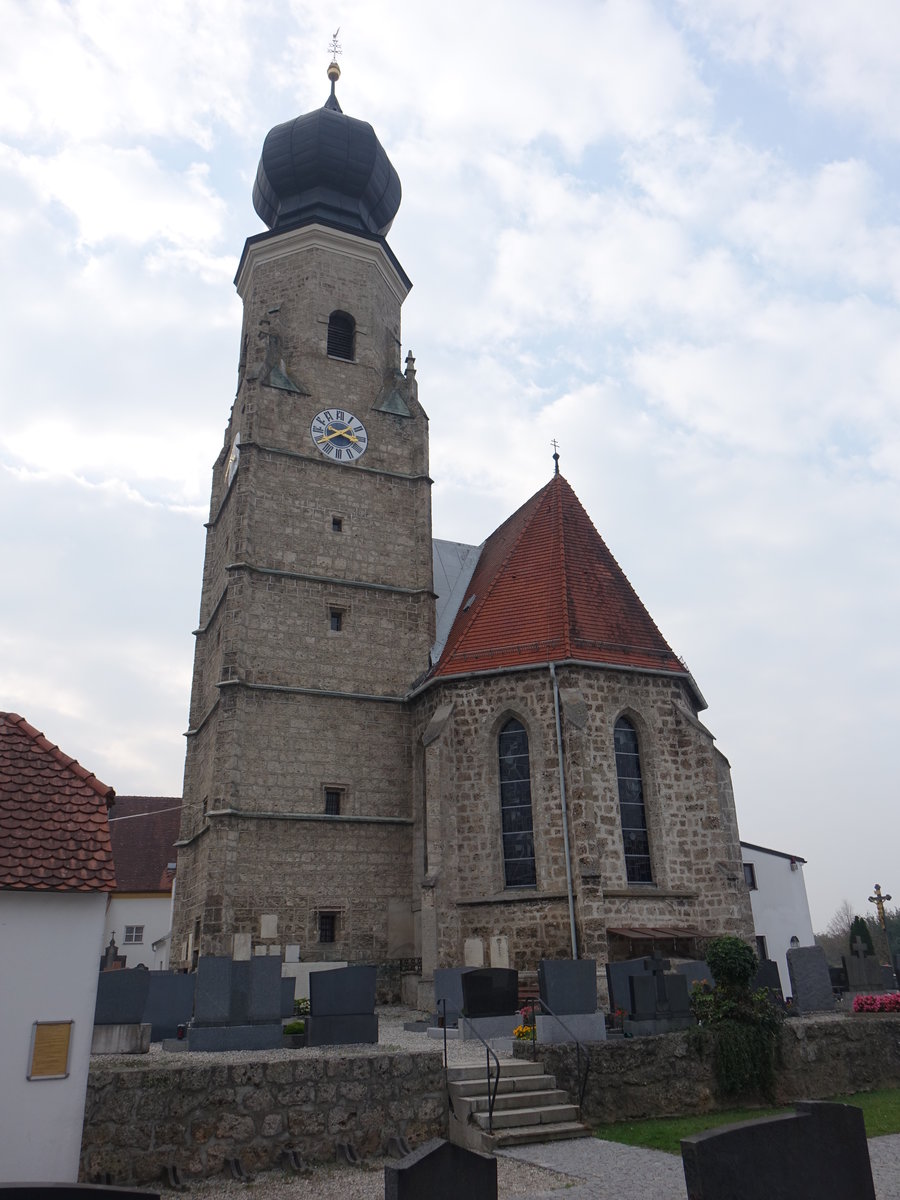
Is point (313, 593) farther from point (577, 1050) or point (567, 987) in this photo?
point (577, 1050)

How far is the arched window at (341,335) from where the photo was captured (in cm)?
2275

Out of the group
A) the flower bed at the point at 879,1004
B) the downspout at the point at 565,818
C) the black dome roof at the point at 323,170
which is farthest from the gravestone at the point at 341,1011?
the black dome roof at the point at 323,170

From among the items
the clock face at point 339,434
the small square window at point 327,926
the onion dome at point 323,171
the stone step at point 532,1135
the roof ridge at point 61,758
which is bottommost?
the stone step at point 532,1135

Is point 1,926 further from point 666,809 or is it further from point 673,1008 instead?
point 666,809

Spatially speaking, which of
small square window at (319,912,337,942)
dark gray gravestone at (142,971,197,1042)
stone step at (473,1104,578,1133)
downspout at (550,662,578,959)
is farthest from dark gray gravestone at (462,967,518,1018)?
small square window at (319,912,337,942)

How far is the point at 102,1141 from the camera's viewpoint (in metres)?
7.78

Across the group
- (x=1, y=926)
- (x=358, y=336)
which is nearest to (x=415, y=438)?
(x=358, y=336)

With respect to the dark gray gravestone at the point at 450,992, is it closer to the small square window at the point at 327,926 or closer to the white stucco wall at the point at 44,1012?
the small square window at the point at 327,926

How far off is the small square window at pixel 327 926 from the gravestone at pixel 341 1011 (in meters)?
7.24

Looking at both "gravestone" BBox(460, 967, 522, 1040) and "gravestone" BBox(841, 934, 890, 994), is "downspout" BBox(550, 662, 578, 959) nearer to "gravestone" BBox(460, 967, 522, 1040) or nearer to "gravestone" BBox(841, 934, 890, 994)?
"gravestone" BBox(460, 967, 522, 1040)

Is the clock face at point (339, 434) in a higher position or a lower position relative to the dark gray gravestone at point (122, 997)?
higher

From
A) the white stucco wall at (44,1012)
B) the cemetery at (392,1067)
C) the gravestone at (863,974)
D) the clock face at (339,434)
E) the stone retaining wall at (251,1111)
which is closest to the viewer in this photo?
the white stucco wall at (44,1012)

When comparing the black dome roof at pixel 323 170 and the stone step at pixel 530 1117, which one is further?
the black dome roof at pixel 323 170

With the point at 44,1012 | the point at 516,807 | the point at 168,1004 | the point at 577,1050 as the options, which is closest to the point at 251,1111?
the point at 44,1012
